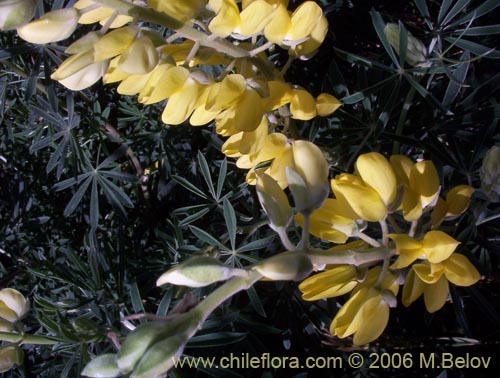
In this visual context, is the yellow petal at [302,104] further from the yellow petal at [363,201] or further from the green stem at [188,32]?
the yellow petal at [363,201]

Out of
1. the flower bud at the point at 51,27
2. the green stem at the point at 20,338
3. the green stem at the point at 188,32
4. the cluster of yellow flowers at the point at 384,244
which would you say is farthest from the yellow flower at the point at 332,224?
the green stem at the point at 20,338

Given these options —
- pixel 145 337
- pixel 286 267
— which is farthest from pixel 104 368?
pixel 286 267

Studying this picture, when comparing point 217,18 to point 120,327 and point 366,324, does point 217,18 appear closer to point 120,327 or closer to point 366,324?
point 366,324

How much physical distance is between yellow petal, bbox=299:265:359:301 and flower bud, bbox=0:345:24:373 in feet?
2.10

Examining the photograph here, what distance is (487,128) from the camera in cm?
145

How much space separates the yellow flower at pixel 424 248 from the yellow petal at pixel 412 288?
0.11 metres

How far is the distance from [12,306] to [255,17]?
0.85m

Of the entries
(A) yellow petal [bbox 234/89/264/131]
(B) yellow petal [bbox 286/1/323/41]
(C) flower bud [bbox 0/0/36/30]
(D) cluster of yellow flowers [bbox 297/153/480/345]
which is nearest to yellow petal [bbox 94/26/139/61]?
(C) flower bud [bbox 0/0/36/30]

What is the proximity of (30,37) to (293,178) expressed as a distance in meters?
0.54

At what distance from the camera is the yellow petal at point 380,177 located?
1045mm

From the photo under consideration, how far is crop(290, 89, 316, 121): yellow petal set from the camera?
123 centimetres

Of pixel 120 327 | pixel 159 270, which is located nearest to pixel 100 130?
pixel 159 270

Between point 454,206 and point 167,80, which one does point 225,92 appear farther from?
point 454,206

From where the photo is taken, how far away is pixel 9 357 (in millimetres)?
1220
